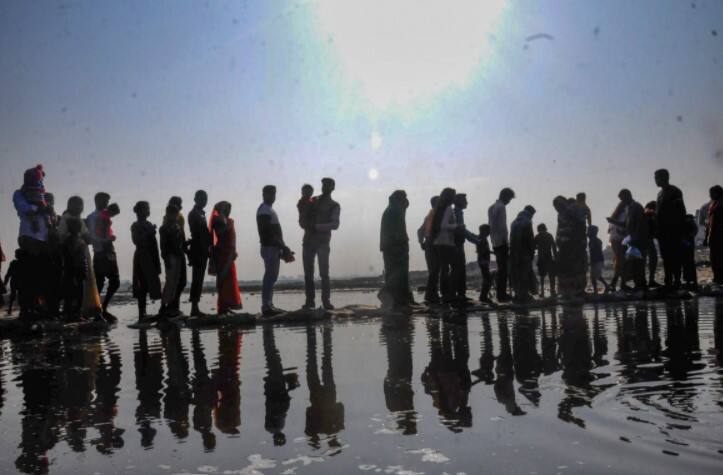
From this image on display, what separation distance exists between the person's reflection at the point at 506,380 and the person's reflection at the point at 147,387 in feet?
6.77

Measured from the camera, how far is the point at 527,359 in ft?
21.7

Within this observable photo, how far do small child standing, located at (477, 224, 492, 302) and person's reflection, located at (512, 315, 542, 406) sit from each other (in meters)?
4.36

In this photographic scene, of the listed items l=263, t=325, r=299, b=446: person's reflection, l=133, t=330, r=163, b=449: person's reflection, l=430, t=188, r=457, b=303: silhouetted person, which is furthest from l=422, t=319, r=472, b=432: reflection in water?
l=430, t=188, r=457, b=303: silhouetted person

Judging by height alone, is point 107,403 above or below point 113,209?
below

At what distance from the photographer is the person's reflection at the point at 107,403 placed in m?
3.97

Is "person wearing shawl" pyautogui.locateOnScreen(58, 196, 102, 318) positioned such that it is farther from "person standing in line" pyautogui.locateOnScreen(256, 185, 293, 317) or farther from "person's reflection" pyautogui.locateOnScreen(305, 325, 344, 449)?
"person's reflection" pyautogui.locateOnScreen(305, 325, 344, 449)

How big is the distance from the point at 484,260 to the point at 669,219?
3682 mm

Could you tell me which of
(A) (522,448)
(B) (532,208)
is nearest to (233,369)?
(A) (522,448)

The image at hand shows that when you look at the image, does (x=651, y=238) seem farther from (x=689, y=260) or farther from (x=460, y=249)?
(x=460, y=249)

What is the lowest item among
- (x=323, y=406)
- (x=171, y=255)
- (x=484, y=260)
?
(x=323, y=406)

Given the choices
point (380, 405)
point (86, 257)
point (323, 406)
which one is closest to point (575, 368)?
point (380, 405)

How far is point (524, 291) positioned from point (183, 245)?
6.56m

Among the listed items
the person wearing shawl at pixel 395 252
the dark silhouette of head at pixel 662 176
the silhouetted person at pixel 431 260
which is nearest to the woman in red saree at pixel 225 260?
the person wearing shawl at pixel 395 252

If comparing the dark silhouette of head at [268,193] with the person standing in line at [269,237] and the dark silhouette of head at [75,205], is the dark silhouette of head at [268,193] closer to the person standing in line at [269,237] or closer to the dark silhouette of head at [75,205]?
the person standing in line at [269,237]
